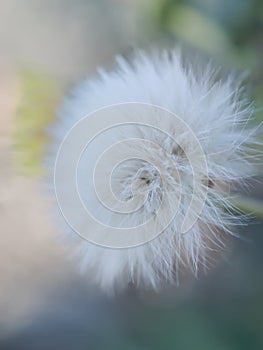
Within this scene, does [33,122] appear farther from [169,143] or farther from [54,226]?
[169,143]

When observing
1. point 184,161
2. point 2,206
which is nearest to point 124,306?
point 2,206

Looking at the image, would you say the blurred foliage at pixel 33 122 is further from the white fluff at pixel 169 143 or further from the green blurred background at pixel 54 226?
the white fluff at pixel 169 143

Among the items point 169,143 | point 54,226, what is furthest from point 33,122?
point 169,143

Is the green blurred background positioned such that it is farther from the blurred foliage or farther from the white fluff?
the white fluff

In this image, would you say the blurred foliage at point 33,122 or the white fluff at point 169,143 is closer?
the white fluff at point 169,143

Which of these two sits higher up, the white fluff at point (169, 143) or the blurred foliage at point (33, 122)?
the blurred foliage at point (33, 122)

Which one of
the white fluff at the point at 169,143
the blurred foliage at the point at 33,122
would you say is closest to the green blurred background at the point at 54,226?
the blurred foliage at the point at 33,122

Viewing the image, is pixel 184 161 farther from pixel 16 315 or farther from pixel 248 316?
pixel 16 315
